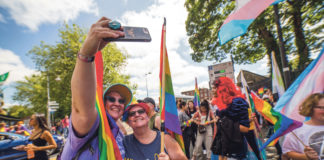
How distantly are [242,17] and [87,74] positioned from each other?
198 centimetres

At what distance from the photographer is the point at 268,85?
16156mm

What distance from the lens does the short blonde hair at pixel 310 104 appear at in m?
1.78

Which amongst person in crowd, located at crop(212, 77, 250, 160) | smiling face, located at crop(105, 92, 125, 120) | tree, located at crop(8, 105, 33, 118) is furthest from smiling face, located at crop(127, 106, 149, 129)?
tree, located at crop(8, 105, 33, 118)

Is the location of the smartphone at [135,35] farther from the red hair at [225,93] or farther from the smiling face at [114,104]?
the red hair at [225,93]

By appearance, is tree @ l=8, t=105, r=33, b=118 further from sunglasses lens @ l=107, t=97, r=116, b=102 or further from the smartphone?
the smartphone

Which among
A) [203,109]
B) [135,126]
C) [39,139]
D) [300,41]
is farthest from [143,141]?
[300,41]

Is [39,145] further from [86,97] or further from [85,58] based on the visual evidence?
[85,58]

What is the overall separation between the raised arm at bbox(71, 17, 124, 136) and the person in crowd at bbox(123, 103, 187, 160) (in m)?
0.93

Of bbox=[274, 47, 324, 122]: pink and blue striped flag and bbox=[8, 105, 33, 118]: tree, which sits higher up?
bbox=[274, 47, 324, 122]: pink and blue striped flag

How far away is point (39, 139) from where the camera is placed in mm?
3203

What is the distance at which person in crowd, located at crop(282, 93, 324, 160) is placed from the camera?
168 cm

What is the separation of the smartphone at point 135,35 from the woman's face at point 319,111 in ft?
6.46

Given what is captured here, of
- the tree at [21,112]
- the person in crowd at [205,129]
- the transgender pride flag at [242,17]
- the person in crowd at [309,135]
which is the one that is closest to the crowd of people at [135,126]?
the person in crowd at [309,135]

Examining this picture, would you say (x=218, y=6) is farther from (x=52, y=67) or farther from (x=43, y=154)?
(x=52, y=67)
